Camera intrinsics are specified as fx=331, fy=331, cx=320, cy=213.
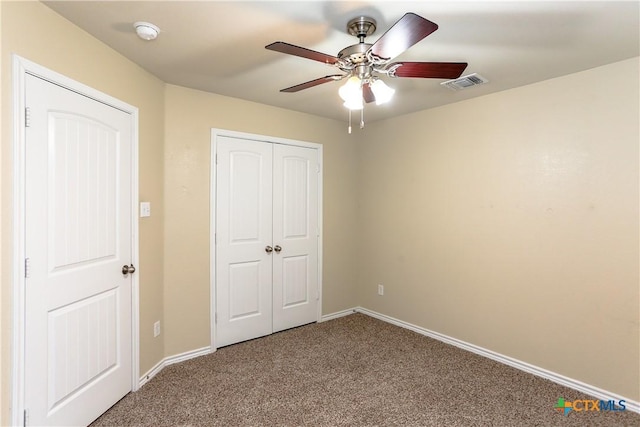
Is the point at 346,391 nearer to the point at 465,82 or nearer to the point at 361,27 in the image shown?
the point at 361,27

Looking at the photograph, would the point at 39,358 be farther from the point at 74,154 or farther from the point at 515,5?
the point at 515,5

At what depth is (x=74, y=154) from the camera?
6.29ft

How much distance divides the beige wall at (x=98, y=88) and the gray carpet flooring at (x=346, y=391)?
1.54 feet

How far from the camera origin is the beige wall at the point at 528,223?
7.63 ft

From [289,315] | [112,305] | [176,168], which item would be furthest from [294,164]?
[112,305]

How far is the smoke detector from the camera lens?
6.11 feet

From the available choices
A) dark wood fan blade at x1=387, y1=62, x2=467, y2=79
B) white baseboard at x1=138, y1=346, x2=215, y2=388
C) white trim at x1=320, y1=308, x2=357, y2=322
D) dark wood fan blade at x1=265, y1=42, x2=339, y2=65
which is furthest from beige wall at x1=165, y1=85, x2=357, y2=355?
dark wood fan blade at x1=387, y1=62, x2=467, y2=79

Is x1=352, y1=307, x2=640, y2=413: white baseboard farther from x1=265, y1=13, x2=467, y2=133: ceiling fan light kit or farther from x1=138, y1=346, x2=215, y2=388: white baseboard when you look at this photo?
x1=265, y1=13, x2=467, y2=133: ceiling fan light kit

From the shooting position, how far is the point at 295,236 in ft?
12.2

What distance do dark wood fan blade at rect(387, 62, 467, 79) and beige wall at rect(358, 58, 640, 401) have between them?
4.59ft

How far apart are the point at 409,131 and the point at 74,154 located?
10.0 ft

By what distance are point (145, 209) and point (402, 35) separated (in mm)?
2169

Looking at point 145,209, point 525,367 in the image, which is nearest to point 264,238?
point 145,209

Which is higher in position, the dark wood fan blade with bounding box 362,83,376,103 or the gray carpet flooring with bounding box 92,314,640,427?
the dark wood fan blade with bounding box 362,83,376,103
